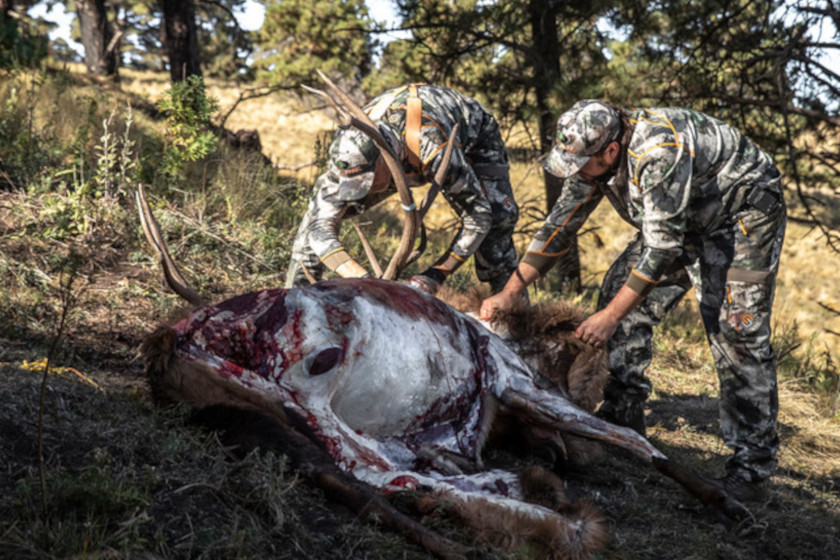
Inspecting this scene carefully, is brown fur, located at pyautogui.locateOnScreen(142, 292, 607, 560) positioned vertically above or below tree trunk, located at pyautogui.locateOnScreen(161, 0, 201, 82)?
below

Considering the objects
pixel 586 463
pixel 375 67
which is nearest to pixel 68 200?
pixel 586 463

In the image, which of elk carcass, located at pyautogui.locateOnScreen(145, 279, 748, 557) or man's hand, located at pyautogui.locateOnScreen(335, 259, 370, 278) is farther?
man's hand, located at pyautogui.locateOnScreen(335, 259, 370, 278)

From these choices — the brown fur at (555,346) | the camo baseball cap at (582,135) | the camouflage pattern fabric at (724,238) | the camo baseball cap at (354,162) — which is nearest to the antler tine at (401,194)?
the brown fur at (555,346)

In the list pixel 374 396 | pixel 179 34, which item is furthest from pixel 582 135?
pixel 179 34

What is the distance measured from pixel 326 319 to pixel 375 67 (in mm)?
15507

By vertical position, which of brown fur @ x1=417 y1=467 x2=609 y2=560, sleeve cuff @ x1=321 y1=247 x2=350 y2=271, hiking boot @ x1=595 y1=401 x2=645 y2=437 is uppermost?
sleeve cuff @ x1=321 y1=247 x2=350 y2=271

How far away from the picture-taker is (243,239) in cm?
697

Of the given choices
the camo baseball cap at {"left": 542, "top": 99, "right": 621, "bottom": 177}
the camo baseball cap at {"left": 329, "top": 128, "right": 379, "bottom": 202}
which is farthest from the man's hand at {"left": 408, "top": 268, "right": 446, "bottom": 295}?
the camo baseball cap at {"left": 542, "top": 99, "right": 621, "bottom": 177}

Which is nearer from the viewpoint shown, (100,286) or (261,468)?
(261,468)

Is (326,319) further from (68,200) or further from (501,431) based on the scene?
(68,200)

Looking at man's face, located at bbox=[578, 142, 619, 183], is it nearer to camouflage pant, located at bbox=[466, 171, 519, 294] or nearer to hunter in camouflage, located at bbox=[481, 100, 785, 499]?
hunter in camouflage, located at bbox=[481, 100, 785, 499]

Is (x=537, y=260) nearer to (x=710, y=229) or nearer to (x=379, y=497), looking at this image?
(x=710, y=229)

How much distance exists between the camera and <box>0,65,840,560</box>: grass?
2336 millimetres

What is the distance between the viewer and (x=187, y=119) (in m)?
7.12
